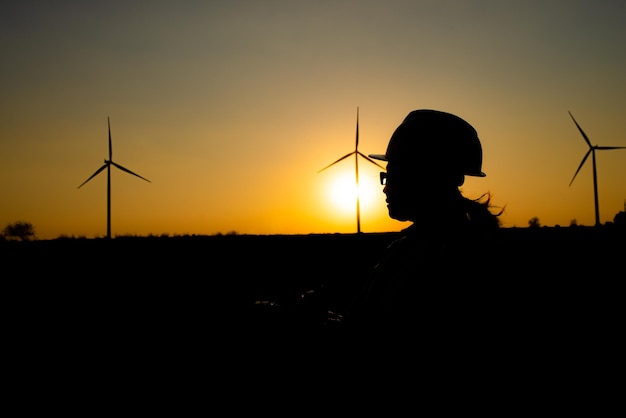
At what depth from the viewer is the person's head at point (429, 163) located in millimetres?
2799

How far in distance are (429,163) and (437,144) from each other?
0.11 meters

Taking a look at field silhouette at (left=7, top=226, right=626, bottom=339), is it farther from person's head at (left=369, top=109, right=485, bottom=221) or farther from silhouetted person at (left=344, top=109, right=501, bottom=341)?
person's head at (left=369, top=109, right=485, bottom=221)

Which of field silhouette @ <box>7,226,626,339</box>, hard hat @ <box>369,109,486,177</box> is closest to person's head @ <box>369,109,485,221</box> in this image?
hard hat @ <box>369,109,486,177</box>

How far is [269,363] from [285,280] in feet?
73.9

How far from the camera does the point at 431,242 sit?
2.46m

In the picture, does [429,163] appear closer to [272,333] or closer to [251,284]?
[272,333]

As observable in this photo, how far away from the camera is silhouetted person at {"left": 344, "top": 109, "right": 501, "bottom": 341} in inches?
89.2

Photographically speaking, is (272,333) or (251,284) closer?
(272,333)

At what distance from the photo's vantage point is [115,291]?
28953 mm

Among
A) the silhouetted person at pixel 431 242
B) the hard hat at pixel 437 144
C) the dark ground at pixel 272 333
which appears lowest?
the dark ground at pixel 272 333

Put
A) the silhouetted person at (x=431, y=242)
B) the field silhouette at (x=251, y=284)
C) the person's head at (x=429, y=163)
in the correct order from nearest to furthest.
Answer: the silhouetted person at (x=431, y=242) < the person's head at (x=429, y=163) < the field silhouette at (x=251, y=284)

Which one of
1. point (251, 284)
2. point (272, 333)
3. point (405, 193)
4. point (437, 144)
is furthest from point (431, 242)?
point (251, 284)

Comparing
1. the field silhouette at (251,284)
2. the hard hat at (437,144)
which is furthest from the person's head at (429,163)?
the field silhouette at (251,284)

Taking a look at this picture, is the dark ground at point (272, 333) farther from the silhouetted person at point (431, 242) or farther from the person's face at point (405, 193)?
the person's face at point (405, 193)
